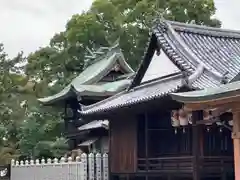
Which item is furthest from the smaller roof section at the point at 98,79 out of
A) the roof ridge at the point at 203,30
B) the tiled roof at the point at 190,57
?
the roof ridge at the point at 203,30

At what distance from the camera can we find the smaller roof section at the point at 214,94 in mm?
9320

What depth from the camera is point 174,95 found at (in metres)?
10.7

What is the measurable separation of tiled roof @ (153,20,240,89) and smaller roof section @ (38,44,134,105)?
9595mm

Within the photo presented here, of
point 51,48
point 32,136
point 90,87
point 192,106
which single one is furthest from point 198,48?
point 51,48

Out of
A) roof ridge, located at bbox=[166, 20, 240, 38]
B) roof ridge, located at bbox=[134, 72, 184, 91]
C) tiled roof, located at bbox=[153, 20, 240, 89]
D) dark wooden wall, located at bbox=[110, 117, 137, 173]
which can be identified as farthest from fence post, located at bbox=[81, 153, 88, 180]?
roof ridge, located at bbox=[166, 20, 240, 38]

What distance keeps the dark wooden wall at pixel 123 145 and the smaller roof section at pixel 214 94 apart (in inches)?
320

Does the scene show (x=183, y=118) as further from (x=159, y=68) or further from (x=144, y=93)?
(x=159, y=68)

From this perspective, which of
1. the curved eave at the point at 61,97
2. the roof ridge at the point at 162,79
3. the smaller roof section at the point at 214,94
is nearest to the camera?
the smaller roof section at the point at 214,94

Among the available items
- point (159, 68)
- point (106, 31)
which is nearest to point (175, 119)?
point (159, 68)

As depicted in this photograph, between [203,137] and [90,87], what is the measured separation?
15.2 metres

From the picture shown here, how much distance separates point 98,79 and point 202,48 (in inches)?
613

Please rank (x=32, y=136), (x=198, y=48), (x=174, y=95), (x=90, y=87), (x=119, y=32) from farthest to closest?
(x=119, y=32), (x=32, y=136), (x=90, y=87), (x=198, y=48), (x=174, y=95)

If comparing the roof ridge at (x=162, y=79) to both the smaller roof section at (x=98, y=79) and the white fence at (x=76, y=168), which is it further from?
the smaller roof section at (x=98, y=79)

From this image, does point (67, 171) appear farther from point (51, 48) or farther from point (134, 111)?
point (51, 48)
